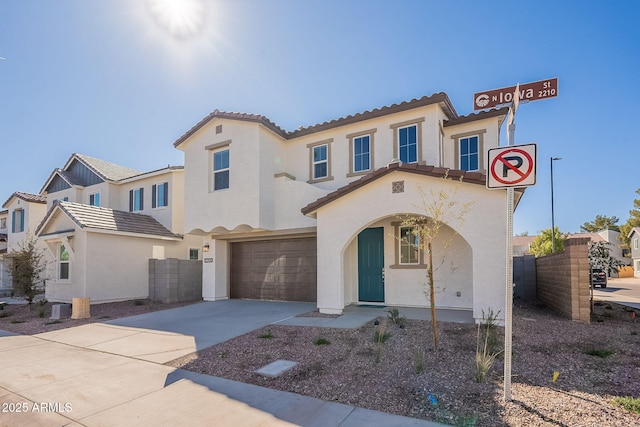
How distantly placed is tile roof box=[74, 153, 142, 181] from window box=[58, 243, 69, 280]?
5.98 metres

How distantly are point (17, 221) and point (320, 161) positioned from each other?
81.3 ft

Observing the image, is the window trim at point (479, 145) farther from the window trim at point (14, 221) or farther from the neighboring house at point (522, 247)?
the window trim at point (14, 221)

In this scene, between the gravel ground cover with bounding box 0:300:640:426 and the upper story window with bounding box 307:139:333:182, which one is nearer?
the gravel ground cover with bounding box 0:300:640:426

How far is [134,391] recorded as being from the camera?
5211 mm

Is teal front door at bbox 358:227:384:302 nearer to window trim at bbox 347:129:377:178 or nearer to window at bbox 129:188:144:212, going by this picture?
window trim at bbox 347:129:377:178

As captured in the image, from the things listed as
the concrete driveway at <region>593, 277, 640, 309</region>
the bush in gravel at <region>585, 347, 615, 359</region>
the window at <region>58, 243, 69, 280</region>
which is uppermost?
the window at <region>58, 243, 69, 280</region>

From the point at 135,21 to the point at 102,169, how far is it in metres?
15.8

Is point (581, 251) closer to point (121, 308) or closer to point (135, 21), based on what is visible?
point (135, 21)

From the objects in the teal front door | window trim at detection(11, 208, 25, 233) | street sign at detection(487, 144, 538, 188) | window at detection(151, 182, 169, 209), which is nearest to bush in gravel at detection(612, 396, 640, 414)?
street sign at detection(487, 144, 538, 188)

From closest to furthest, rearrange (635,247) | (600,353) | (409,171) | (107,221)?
(600,353) → (409,171) → (107,221) → (635,247)

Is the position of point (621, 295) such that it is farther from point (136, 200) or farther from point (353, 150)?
point (136, 200)

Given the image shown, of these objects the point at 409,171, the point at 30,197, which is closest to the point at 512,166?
the point at 409,171

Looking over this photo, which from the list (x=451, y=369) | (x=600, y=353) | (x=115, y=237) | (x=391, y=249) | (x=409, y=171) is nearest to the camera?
A: (x=451, y=369)

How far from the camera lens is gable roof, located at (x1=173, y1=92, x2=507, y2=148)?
10.8 meters
